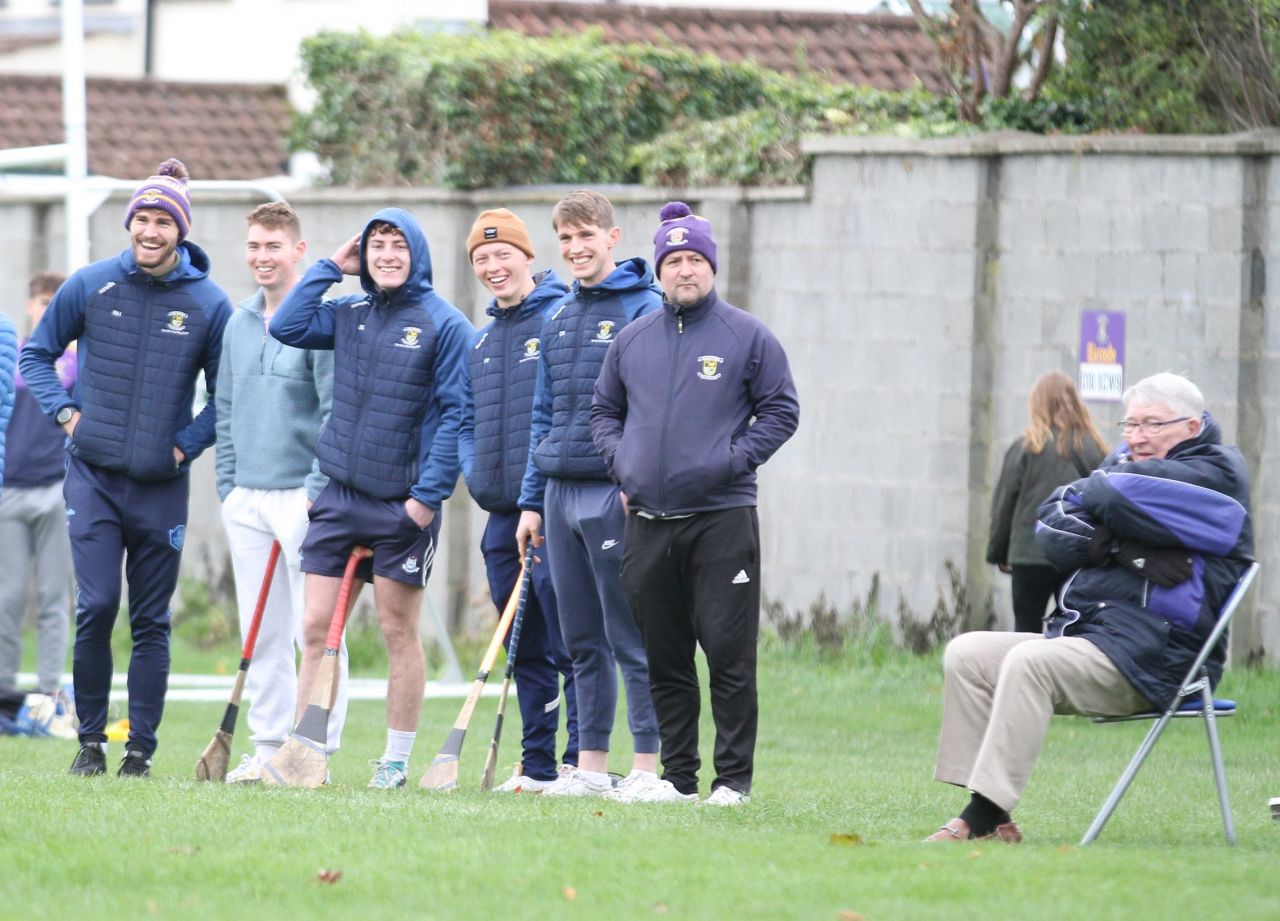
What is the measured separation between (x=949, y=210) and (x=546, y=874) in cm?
751

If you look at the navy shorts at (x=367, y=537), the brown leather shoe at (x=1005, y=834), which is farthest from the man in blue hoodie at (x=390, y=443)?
the brown leather shoe at (x=1005, y=834)

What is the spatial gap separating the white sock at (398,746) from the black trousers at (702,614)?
41.6 inches

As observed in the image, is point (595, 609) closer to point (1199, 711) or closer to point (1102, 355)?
point (1199, 711)

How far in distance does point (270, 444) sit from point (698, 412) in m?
2.01

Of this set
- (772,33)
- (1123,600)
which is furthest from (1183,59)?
(772,33)

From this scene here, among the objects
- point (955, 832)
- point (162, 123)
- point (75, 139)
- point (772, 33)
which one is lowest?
point (955, 832)

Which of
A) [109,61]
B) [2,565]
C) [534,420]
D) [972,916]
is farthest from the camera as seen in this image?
[109,61]

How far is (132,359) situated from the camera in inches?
365

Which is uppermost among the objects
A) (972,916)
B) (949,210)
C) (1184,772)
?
(949,210)

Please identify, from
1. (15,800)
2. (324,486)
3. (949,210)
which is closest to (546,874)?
(15,800)

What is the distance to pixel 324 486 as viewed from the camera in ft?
29.4

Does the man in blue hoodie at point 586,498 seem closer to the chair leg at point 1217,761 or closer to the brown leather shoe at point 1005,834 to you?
the brown leather shoe at point 1005,834

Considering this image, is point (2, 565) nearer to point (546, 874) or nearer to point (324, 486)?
point (324, 486)

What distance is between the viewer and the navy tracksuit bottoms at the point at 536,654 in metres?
9.15
